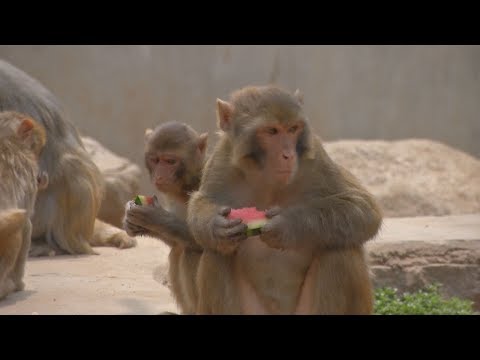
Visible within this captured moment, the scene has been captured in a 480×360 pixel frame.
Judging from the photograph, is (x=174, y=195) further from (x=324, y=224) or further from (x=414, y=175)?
(x=414, y=175)

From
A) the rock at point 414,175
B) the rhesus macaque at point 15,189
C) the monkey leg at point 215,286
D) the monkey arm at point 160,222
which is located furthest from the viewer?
the rock at point 414,175

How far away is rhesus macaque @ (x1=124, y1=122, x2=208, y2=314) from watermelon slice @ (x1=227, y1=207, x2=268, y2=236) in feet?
3.30

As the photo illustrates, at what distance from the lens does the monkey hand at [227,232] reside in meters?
4.95

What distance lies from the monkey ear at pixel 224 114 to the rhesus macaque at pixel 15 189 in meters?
1.97

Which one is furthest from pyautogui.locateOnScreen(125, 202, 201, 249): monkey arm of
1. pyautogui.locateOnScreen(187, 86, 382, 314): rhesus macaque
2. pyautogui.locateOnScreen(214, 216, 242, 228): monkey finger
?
pyautogui.locateOnScreen(214, 216, 242, 228): monkey finger

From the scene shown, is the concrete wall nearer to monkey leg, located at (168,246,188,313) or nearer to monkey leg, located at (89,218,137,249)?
monkey leg, located at (89,218,137,249)

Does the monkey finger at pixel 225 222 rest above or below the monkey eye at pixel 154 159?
below

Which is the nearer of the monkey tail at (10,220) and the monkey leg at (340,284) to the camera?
the monkey leg at (340,284)

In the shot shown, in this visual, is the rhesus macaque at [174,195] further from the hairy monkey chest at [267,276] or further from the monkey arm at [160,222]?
the hairy monkey chest at [267,276]

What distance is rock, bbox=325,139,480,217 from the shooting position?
543 inches

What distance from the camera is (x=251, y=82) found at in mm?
19125

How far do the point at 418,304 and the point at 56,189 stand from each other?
4579mm

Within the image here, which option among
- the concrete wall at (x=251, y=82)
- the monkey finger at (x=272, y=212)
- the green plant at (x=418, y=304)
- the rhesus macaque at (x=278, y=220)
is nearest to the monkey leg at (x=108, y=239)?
the green plant at (x=418, y=304)

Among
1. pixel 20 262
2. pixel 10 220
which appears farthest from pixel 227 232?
pixel 20 262
